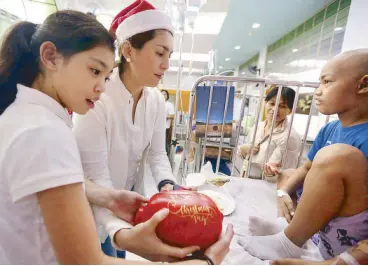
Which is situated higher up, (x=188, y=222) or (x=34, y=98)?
(x=34, y=98)

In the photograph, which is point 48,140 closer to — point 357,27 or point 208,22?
point 357,27

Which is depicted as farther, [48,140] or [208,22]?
[208,22]

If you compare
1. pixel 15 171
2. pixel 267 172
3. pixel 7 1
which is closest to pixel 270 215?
pixel 267 172

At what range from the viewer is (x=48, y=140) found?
0.48 metres

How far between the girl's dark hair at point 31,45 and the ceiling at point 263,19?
189 inches

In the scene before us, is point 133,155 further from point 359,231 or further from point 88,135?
point 359,231

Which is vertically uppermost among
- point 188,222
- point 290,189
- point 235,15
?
point 235,15

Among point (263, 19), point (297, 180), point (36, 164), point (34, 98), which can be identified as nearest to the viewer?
point (36, 164)

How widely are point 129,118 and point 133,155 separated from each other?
0.23m

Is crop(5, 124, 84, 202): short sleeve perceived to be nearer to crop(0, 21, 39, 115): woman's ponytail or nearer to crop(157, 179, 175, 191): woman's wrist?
crop(0, 21, 39, 115): woman's ponytail

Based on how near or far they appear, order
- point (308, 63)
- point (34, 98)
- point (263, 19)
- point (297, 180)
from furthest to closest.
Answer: point (263, 19)
point (308, 63)
point (297, 180)
point (34, 98)

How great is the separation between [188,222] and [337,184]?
67 cm

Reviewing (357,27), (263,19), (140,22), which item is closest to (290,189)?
(140,22)

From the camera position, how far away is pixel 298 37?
6133 millimetres
